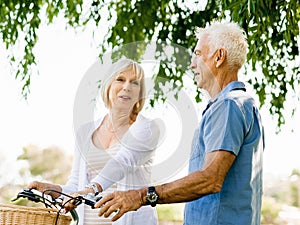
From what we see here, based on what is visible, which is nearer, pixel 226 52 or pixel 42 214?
pixel 42 214

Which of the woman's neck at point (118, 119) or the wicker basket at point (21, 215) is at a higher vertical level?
the woman's neck at point (118, 119)

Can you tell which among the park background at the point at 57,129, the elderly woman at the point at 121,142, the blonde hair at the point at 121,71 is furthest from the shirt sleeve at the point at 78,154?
the park background at the point at 57,129

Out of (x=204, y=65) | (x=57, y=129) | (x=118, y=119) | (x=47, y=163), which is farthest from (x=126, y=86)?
(x=47, y=163)

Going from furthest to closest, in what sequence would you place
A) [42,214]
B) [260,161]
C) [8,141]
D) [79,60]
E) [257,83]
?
[8,141] < [79,60] < [257,83] < [260,161] < [42,214]

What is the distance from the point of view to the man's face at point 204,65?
1972 millimetres

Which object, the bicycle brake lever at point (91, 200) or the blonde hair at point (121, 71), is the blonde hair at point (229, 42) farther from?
the bicycle brake lever at point (91, 200)

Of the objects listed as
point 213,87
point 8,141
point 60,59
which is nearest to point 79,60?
point 60,59

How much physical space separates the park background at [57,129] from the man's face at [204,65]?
7.70ft

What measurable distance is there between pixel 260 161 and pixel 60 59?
4.53 meters

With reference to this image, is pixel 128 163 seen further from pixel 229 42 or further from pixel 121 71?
pixel 229 42

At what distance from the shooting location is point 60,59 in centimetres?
Result: 629

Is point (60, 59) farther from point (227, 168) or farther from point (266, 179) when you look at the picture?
point (227, 168)

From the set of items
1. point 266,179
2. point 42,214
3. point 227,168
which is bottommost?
→ point 42,214

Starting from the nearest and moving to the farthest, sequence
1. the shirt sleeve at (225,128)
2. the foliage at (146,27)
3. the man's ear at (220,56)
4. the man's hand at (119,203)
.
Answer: the man's hand at (119,203), the shirt sleeve at (225,128), the man's ear at (220,56), the foliage at (146,27)
